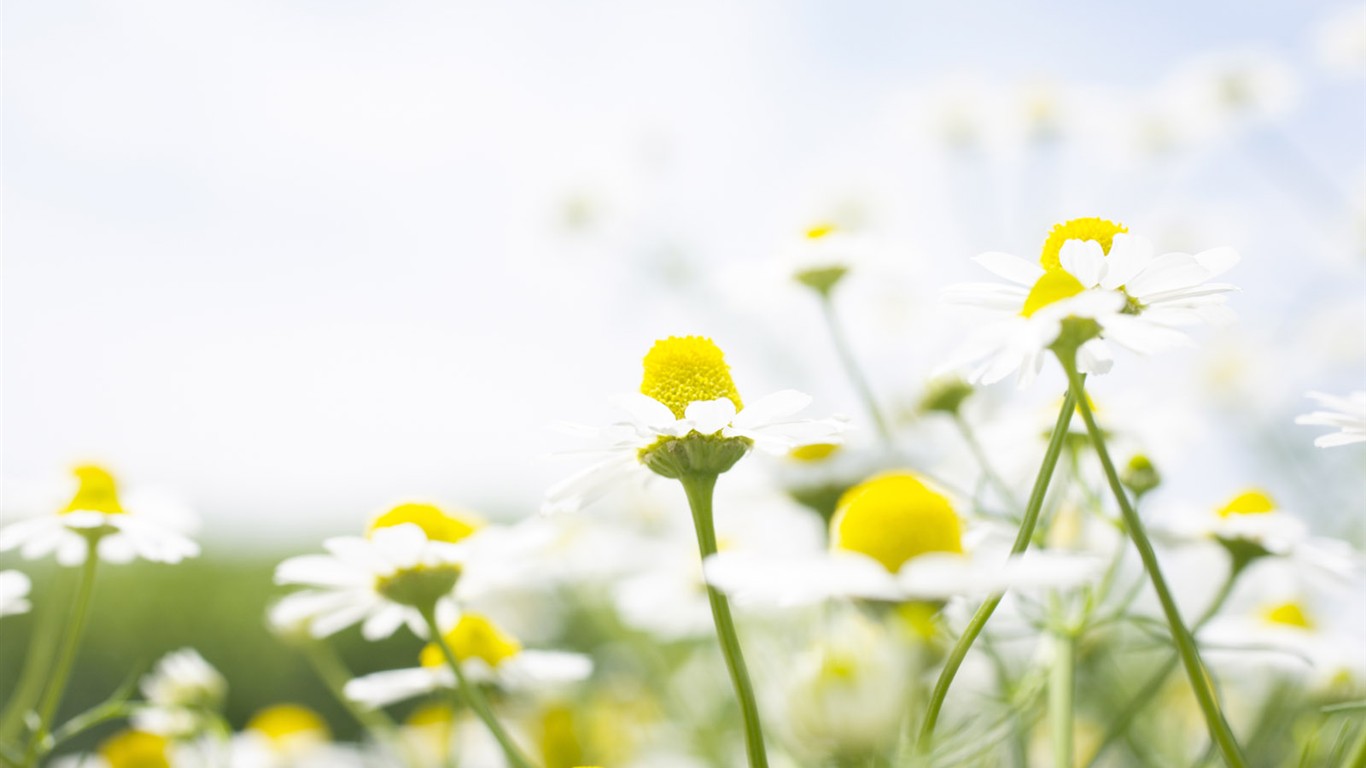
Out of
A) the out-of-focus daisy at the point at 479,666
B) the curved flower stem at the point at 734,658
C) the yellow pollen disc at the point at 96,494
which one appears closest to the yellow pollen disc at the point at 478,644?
the out-of-focus daisy at the point at 479,666

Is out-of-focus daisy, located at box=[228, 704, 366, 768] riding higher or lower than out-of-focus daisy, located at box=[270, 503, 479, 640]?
lower

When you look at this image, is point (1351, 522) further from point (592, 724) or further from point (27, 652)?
point (27, 652)

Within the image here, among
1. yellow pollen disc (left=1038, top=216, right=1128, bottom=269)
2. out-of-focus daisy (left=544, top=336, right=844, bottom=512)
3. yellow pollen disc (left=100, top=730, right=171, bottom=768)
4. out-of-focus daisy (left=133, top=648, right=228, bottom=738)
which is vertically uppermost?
yellow pollen disc (left=1038, top=216, right=1128, bottom=269)

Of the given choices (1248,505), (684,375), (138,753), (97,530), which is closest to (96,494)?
(97,530)

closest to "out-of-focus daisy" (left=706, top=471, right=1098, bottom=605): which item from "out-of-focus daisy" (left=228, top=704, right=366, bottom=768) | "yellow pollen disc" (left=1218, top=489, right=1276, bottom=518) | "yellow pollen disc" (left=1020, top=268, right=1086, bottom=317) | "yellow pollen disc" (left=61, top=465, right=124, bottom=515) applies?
"yellow pollen disc" (left=1020, top=268, right=1086, bottom=317)

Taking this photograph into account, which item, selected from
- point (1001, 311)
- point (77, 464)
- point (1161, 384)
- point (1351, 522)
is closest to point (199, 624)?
point (77, 464)

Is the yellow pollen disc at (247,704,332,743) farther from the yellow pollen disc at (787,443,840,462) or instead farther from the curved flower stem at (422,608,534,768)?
the curved flower stem at (422,608,534,768)

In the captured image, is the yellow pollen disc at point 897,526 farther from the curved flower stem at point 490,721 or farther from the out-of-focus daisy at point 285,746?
the out-of-focus daisy at point 285,746
